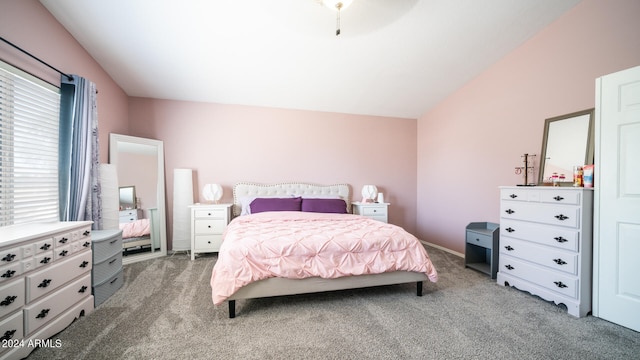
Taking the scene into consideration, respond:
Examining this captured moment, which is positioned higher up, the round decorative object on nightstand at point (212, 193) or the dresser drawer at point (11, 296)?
the round decorative object on nightstand at point (212, 193)

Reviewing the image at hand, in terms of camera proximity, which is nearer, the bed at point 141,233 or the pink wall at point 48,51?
the pink wall at point 48,51

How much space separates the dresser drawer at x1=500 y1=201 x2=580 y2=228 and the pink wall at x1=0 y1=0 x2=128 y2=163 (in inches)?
185

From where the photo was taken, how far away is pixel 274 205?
135 inches

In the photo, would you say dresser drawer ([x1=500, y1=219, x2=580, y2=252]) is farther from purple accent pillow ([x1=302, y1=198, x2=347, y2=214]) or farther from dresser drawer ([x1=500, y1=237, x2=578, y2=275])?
purple accent pillow ([x1=302, y1=198, x2=347, y2=214])

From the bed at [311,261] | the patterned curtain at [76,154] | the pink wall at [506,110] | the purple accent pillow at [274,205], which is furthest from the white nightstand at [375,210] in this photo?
the patterned curtain at [76,154]

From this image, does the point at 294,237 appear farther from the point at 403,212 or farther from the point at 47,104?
the point at 403,212

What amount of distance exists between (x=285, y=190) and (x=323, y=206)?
2.92 feet

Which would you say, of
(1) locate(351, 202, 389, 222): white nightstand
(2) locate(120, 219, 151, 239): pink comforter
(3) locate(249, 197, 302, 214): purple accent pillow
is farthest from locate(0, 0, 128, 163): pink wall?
(1) locate(351, 202, 389, 222): white nightstand

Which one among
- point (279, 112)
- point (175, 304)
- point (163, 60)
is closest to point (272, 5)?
point (163, 60)

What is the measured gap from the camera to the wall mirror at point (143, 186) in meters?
3.18

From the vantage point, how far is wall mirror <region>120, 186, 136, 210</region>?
3111 millimetres

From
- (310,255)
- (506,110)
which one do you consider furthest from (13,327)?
(506,110)

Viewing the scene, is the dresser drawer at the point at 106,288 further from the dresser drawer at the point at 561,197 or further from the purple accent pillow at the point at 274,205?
the dresser drawer at the point at 561,197

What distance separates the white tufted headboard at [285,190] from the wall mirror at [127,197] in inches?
53.9
